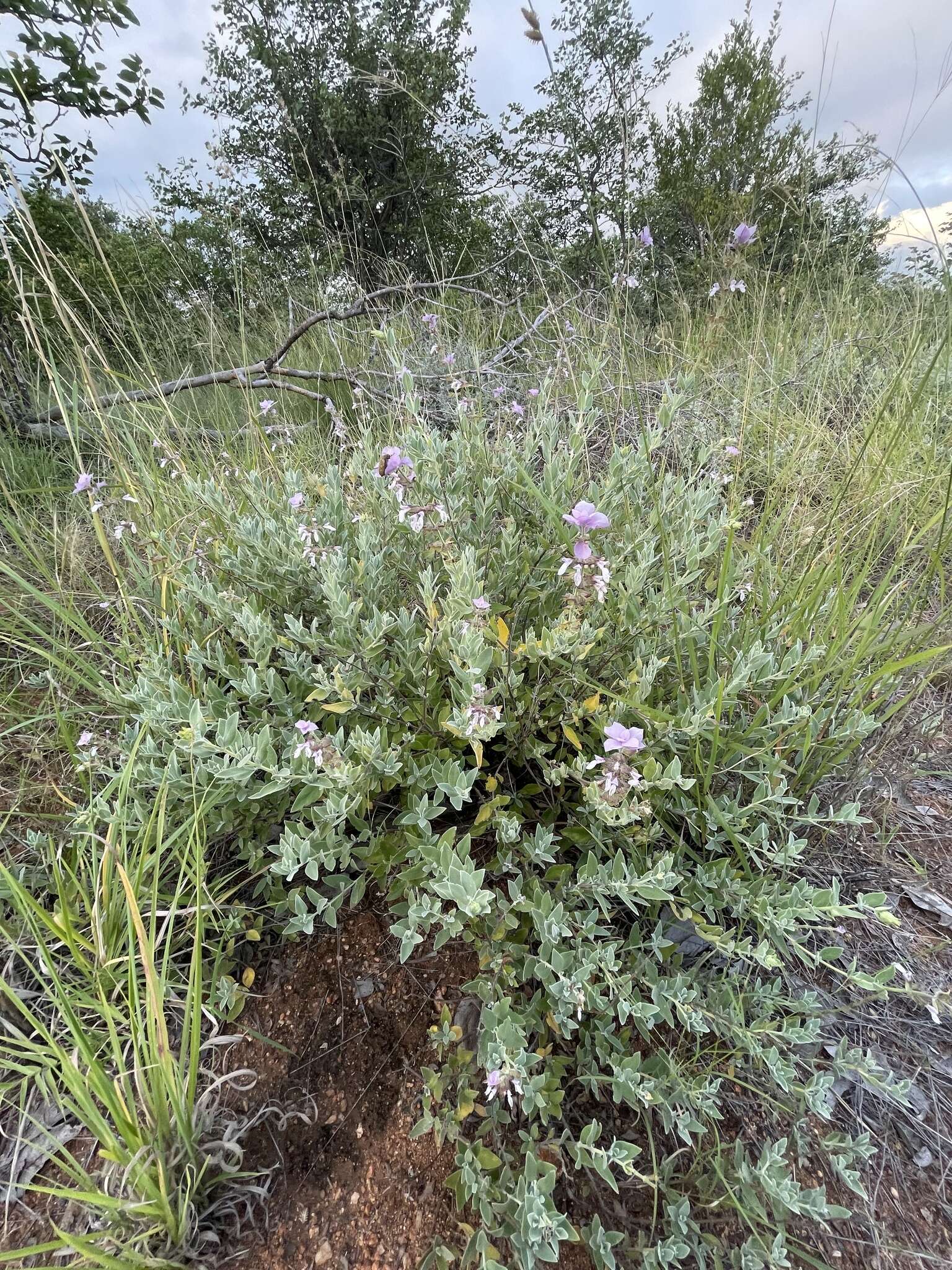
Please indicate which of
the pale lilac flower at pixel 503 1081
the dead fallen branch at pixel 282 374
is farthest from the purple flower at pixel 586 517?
the dead fallen branch at pixel 282 374

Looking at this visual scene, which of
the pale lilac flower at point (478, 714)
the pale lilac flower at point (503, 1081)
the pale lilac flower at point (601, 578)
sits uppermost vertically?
the pale lilac flower at point (601, 578)

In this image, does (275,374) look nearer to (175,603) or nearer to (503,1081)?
(175,603)

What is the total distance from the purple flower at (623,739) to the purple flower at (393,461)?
0.77 metres

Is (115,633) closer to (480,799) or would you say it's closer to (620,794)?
(480,799)

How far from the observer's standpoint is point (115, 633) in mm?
1935

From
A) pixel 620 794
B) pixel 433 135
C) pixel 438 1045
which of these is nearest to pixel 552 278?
pixel 620 794

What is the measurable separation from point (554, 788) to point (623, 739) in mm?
459

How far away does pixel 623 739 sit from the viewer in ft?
3.64

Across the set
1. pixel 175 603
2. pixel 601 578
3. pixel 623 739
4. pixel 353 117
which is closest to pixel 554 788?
pixel 623 739

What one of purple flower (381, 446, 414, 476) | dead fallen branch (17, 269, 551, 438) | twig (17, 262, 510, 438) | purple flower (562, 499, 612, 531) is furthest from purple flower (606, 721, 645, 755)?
twig (17, 262, 510, 438)

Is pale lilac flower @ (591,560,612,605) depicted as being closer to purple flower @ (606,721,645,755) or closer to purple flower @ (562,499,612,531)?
purple flower @ (562,499,612,531)

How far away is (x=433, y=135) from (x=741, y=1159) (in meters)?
11.5

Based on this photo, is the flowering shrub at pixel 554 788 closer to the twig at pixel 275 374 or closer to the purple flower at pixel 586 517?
the purple flower at pixel 586 517

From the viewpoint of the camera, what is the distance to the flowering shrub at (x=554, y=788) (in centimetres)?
106
